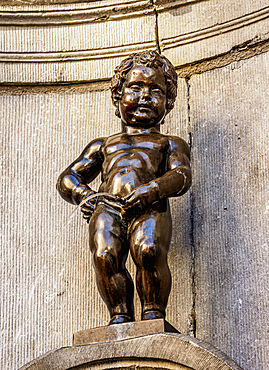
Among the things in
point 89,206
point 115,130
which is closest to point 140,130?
point 89,206

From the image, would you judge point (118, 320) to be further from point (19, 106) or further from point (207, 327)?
point (19, 106)

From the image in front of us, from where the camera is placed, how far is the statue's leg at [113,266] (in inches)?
73.6

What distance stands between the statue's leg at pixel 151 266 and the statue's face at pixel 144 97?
0.40 m

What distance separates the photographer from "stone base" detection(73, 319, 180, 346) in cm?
175

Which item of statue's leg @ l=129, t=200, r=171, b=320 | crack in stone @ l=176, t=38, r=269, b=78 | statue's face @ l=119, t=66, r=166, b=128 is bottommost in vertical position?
statue's leg @ l=129, t=200, r=171, b=320

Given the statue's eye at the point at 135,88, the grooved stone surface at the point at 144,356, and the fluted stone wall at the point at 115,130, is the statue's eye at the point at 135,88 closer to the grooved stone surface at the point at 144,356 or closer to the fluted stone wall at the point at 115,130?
the fluted stone wall at the point at 115,130

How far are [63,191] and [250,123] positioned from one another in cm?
78

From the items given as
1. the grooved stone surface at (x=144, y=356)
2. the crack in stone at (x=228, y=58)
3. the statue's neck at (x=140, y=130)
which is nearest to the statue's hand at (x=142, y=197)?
the statue's neck at (x=140, y=130)

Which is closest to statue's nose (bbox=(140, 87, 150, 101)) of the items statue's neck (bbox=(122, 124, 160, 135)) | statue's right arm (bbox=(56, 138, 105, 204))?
statue's neck (bbox=(122, 124, 160, 135))

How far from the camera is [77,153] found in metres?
2.57

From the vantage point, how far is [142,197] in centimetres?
189

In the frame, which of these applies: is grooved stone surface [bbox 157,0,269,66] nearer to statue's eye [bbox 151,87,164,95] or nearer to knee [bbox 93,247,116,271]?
statue's eye [bbox 151,87,164,95]

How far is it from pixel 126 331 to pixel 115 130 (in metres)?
1.04

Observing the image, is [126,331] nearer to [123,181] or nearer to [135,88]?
[123,181]
